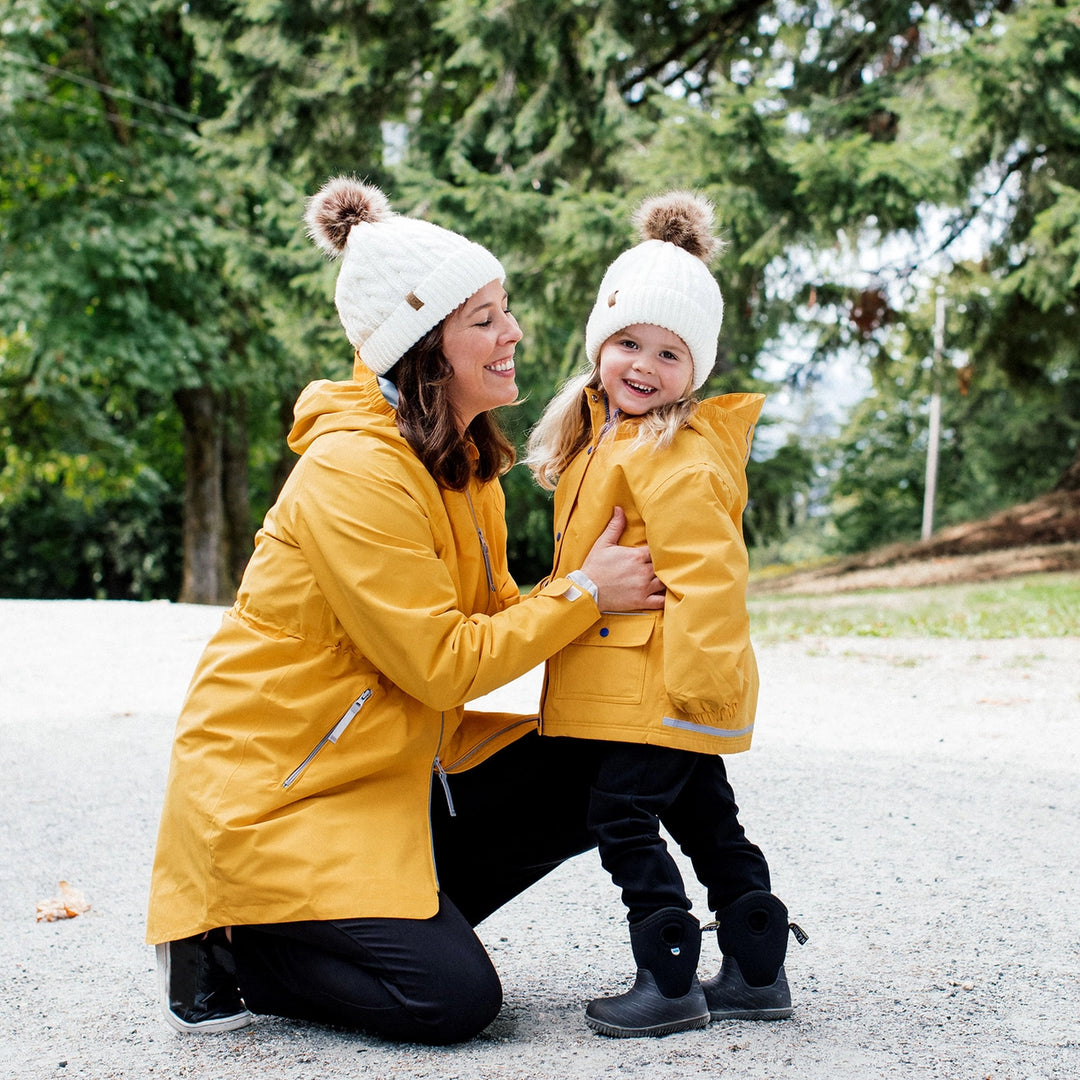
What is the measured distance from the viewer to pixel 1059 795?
4.18 metres

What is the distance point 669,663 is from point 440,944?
28.0 inches

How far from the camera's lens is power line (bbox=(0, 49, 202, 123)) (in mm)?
12586

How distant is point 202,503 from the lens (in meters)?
15.0

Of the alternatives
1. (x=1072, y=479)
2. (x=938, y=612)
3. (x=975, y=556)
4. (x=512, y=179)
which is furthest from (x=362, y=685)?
(x=1072, y=479)

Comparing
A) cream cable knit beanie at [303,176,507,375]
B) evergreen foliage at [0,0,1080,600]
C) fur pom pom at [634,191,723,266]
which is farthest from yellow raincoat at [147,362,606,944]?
evergreen foliage at [0,0,1080,600]

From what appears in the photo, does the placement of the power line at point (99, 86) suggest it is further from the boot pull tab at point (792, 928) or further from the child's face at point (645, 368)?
the boot pull tab at point (792, 928)

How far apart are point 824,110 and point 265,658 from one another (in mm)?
8059

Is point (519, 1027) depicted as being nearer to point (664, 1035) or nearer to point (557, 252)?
point (664, 1035)

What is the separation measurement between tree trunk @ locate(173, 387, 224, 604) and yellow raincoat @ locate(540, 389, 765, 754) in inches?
519

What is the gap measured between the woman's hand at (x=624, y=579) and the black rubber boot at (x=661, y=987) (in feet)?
1.94

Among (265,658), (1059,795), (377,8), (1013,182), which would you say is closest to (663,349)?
(265,658)

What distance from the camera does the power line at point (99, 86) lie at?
12.6 metres

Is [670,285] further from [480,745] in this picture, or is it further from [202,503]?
[202,503]

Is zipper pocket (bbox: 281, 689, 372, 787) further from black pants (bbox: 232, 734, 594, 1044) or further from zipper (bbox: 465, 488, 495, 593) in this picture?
zipper (bbox: 465, 488, 495, 593)
